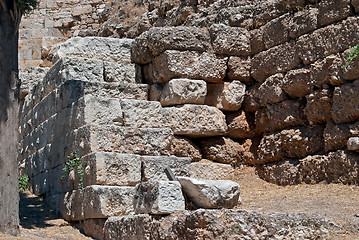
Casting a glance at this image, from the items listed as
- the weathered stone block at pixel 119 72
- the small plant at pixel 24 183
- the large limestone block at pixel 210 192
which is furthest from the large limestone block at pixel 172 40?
the large limestone block at pixel 210 192

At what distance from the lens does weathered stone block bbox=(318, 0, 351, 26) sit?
8016mm

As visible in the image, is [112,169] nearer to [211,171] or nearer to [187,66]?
[211,171]

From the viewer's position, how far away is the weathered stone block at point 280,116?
863 centimetres

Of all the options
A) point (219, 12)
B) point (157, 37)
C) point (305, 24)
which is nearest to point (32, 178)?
point (157, 37)

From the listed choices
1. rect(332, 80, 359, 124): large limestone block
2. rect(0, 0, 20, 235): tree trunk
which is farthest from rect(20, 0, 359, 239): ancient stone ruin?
rect(0, 0, 20, 235): tree trunk

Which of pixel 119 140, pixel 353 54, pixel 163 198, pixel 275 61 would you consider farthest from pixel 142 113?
pixel 353 54

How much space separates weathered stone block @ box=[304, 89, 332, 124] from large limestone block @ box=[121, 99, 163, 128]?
7.31ft

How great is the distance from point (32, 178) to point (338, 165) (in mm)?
5542

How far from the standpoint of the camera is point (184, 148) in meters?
9.02

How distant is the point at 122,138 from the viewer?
8141 mm

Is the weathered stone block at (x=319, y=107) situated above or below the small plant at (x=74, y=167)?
above

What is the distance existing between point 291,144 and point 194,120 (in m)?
1.56

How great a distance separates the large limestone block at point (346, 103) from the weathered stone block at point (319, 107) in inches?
6.6

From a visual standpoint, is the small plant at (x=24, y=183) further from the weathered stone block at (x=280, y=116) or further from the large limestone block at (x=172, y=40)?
the weathered stone block at (x=280, y=116)
